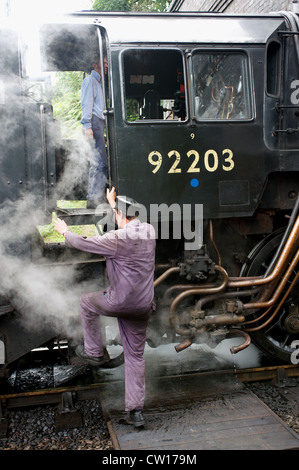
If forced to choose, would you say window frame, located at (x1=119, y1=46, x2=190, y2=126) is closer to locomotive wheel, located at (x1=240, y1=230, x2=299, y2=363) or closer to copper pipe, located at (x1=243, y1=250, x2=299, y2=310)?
locomotive wheel, located at (x1=240, y1=230, x2=299, y2=363)

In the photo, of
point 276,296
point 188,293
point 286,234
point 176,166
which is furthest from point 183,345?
point 176,166

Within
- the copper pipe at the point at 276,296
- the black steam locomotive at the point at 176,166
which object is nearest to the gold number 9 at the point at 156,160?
the black steam locomotive at the point at 176,166

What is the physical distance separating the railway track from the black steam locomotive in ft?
1.50

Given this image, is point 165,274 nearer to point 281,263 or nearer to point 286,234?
point 281,263

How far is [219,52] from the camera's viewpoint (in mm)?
4203

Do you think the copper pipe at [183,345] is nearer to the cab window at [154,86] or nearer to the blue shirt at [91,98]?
the cab window at [154,86]

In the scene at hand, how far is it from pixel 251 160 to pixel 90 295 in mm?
1937

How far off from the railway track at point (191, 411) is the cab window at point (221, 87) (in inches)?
101

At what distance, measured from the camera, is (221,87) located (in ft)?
14.1

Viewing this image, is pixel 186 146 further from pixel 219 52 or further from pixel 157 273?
pixel 157 273

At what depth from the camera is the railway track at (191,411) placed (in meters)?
3.54

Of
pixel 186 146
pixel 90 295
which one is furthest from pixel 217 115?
pixel 90 295

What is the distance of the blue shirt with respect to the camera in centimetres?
432

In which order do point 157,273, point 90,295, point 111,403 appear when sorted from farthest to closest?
1. point 157,273
2. point 111,403
3. point 90,295
